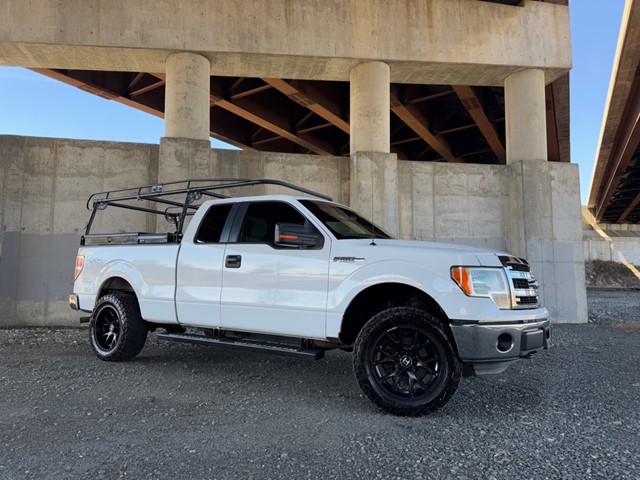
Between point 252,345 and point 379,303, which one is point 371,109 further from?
point 252,345

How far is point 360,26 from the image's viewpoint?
1034cm

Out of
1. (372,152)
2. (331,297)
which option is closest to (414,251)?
(331,297)

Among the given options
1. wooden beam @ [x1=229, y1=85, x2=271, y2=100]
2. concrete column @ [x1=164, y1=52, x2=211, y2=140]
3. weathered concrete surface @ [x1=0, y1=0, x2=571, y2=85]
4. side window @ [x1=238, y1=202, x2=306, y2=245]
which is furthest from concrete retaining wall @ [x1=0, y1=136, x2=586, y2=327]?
wooden beam @ [x1=229, y1=85, x2=271, y2=100]

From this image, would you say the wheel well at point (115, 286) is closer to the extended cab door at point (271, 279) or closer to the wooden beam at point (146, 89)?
the extended cab door at point (271, 279)

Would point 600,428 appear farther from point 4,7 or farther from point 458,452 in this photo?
point 4,7

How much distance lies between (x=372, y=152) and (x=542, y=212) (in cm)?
415

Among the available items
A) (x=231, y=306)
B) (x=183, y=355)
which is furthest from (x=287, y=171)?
(x=231, y=306)

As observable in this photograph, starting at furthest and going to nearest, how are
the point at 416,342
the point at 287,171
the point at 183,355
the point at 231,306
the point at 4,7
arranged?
the point at 287,171 → the point at 4,7 → the point at 183,355 → the point at 231,306 → the point at 416,342

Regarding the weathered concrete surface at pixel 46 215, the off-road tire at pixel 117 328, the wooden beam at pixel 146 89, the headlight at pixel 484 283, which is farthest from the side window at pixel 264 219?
Result: the wooden beam at pixel 146 89

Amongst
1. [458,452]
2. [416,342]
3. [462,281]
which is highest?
[462,281]

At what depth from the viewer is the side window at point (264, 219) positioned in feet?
16.3

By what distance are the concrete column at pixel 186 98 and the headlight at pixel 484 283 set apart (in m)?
7.43

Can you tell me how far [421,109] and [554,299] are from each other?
1060cm

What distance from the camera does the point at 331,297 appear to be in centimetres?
439
